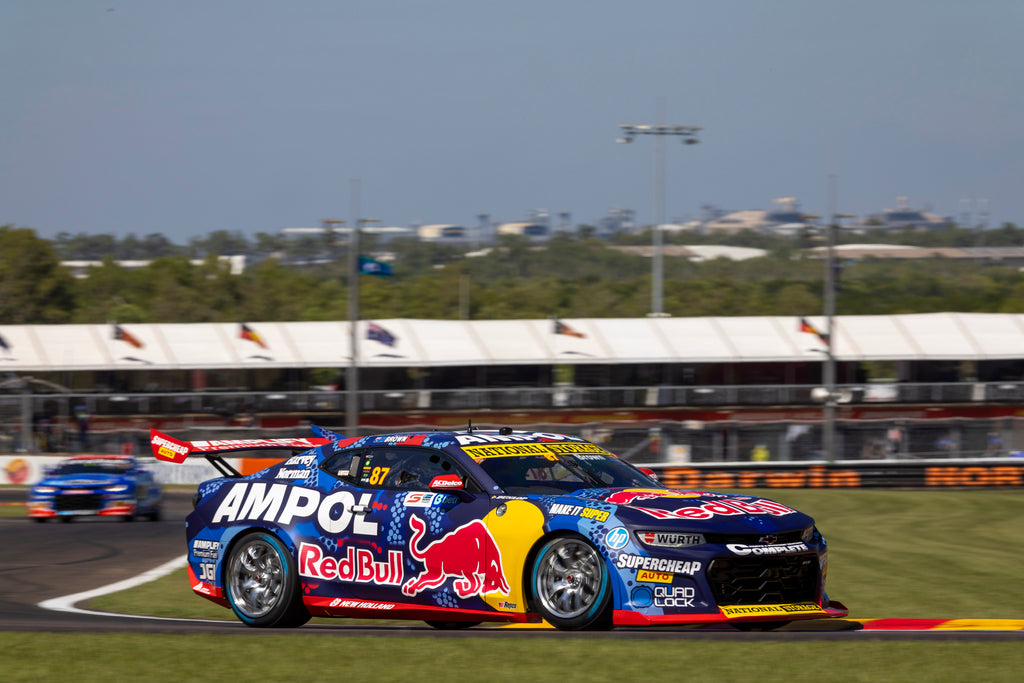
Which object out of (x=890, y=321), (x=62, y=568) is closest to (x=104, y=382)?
(x=890, y=321)

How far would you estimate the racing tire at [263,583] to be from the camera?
8359 millimetres

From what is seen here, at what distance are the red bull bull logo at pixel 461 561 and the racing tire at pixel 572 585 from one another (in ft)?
0.95

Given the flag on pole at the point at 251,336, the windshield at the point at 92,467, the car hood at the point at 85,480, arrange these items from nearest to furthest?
the car hood at the point at 85,480 → the windshield at the point at 92,467 → the flag on pole at the point at 251,336

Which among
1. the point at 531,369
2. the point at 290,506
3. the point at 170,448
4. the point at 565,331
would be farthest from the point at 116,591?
the point at 565,331

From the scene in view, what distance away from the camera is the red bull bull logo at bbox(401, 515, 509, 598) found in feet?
25.2

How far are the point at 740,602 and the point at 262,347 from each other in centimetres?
4437

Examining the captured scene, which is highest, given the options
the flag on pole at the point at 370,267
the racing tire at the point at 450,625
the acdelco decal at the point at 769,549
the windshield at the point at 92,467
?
the flag on pole at the point at 370,267

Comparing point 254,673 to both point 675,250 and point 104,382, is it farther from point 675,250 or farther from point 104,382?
point 675,250

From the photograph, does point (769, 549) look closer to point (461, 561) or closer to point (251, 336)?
point (461, 561)

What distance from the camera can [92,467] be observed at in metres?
22.2

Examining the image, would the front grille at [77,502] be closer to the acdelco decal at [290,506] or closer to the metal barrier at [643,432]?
the metal barrier at [643,432]

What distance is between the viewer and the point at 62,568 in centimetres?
1483

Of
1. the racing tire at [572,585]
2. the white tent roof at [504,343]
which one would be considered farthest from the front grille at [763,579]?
the white tent roof at [504,343]

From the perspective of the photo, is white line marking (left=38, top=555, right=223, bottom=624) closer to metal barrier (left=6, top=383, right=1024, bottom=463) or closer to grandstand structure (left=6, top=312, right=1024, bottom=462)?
metal barrier (left=6, top=383, right=1024, bottom=463)
